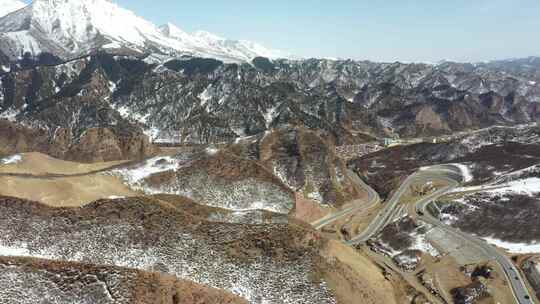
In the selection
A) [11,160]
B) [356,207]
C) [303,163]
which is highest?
[11,160]

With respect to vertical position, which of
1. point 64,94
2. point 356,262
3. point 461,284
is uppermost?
point 64,94

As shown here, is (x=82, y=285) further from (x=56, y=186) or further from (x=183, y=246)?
(x=56, y=186)

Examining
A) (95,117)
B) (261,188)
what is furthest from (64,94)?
(261,188)

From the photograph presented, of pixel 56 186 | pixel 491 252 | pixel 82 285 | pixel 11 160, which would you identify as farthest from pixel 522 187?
pixel 11 160

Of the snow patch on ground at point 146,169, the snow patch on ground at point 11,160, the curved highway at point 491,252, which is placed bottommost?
the curved highway at point 491,252

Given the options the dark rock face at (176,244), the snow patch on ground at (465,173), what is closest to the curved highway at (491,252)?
the snow patch on ground at (465,173)

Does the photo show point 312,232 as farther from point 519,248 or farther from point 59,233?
point 519,248

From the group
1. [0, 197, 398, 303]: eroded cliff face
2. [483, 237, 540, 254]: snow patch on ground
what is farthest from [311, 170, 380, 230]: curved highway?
[0, 197, 398, 303]: eroded cliff face

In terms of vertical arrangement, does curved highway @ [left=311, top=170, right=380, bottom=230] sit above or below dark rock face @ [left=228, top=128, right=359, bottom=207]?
below

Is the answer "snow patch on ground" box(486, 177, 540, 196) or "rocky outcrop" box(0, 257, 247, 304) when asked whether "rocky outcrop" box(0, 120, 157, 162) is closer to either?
"snow patch on ground" box(486, 177, 540, 196)

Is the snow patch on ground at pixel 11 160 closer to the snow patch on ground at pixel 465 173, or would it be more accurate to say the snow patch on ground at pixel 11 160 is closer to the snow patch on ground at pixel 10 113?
the snow patch on ground at pixel 465 173

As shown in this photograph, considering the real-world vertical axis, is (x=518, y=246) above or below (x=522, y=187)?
below
